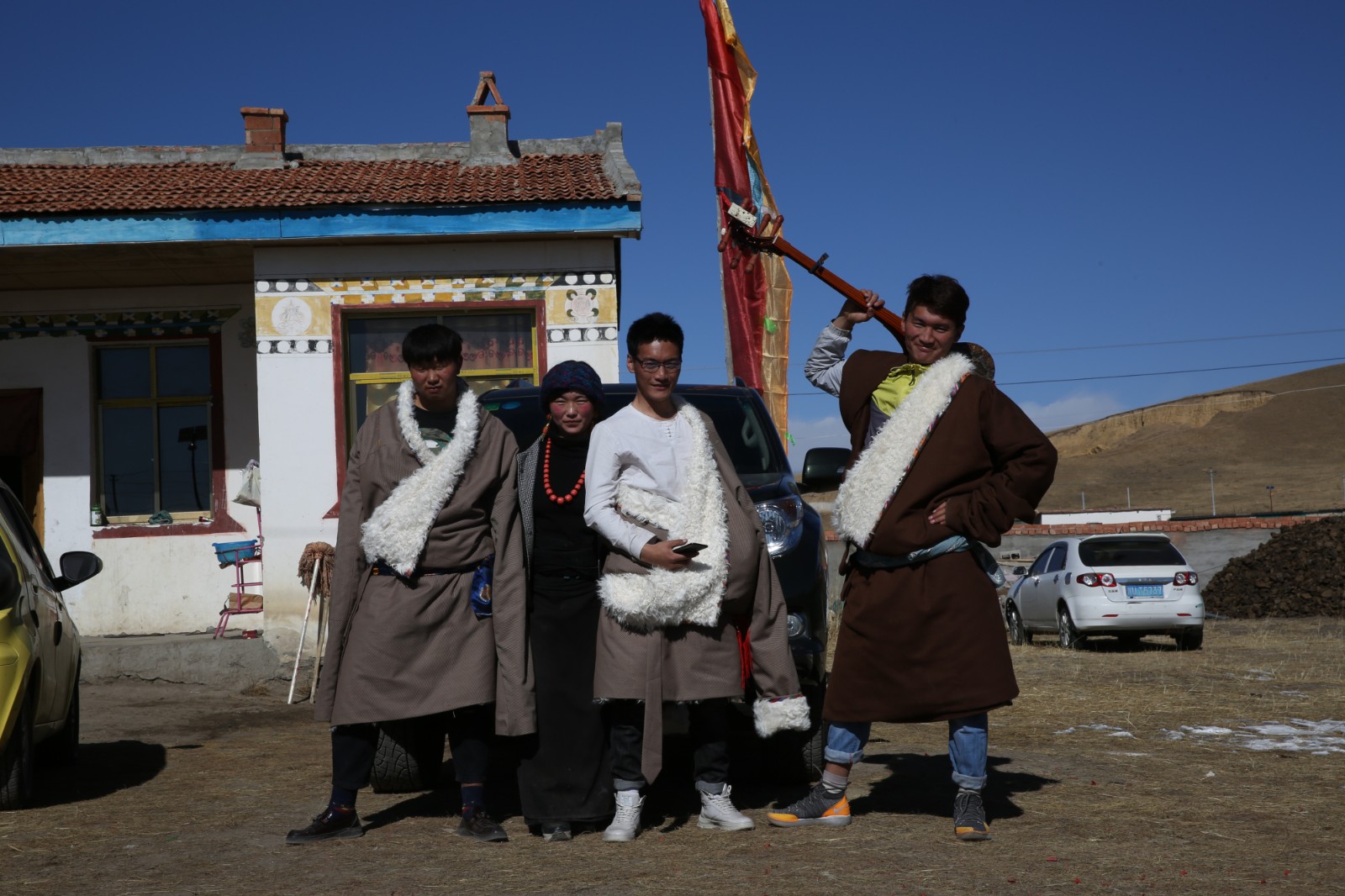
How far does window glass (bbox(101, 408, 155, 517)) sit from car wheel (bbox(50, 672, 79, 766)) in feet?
21.7

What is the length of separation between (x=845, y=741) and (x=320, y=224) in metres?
8.53

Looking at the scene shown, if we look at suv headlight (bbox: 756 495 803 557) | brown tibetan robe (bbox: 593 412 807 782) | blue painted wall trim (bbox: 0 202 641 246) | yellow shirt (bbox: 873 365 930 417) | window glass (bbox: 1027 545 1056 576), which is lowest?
window glass (bbox: 1027 545 1056 576)

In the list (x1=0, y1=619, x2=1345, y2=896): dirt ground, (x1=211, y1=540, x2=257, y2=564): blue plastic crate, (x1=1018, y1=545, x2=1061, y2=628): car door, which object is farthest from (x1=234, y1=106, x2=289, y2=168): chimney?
(x1=1018, y1=545, x2=1061, y2=628): car door

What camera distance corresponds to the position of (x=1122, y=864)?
4.48 m

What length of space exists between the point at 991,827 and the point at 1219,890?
3.60ft

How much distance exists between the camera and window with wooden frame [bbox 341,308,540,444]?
40.2 ft

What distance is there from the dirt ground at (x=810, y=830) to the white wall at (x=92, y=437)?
4457 mm

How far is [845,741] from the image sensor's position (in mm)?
5004

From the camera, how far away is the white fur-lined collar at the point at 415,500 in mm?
4871

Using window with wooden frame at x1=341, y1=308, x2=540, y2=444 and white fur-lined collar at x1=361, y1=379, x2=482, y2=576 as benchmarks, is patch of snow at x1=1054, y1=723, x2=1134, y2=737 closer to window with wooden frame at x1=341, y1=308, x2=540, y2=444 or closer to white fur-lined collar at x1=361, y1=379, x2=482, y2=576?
white fur-lined collar at x1=361, y1=379, x2=482, y2=576

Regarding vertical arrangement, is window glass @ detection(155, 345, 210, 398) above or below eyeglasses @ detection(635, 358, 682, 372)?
above

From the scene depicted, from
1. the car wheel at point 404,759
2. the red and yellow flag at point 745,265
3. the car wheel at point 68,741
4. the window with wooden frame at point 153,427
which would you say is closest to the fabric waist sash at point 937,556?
the car wheel at point 404,759

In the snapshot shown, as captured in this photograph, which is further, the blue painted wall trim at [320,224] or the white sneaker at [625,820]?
the blue painted wall trim at [320,224]

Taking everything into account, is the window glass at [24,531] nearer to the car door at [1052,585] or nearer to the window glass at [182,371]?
the window glass at [182,371]
